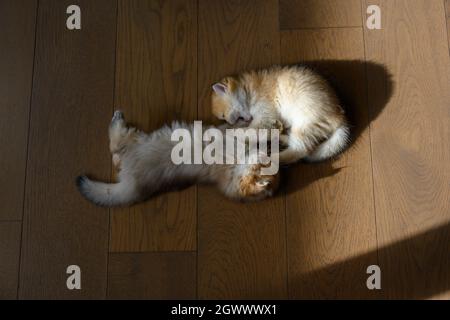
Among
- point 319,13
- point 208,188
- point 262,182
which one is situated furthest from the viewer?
point 319,13

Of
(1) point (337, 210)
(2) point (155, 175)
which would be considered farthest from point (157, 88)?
(1) point (337, 210)

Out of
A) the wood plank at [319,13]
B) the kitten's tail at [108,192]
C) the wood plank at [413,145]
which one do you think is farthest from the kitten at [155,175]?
the wood plank at [319,13]

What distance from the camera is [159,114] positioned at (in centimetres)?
150

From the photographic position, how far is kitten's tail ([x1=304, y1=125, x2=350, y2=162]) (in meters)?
1.40

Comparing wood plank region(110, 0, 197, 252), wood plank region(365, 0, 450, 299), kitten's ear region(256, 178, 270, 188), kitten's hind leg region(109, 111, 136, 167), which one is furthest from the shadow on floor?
kitten's hind leg region(109, 111, 136, 167)

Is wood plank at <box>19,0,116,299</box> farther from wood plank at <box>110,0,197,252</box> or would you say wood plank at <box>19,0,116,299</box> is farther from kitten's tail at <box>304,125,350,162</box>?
kitten's tail at <box>304,125,350,162</box>

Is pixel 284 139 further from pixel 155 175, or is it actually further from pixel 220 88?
pixel 155 175

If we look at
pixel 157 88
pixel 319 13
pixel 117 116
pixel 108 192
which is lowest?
pixel 108 192

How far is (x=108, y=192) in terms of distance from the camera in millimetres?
1407

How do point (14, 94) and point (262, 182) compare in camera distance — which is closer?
point (262, 182)

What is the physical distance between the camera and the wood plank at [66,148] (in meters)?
1.41

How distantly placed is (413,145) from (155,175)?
2.94ft
